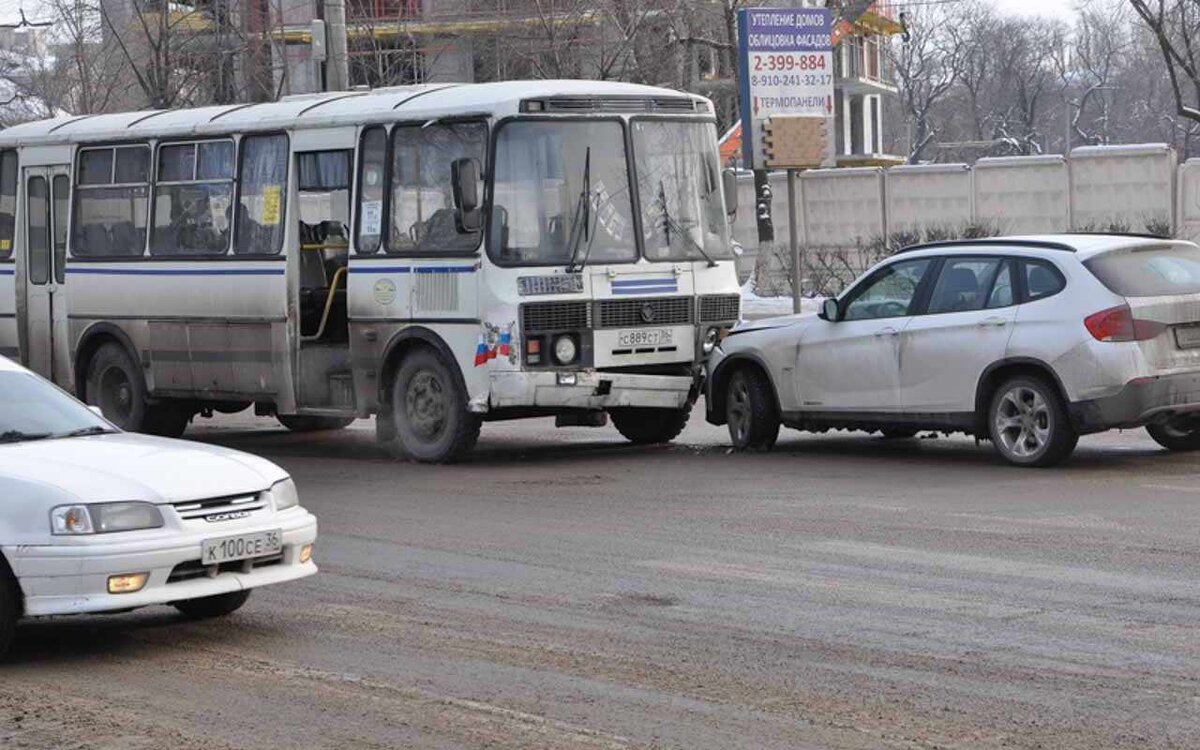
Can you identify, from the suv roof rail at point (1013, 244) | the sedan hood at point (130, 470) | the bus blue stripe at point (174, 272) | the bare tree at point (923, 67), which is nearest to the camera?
the sedan hood at point (130, 470)

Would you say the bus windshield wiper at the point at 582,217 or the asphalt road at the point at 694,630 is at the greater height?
the bus windshield wiper at the point at 582,217

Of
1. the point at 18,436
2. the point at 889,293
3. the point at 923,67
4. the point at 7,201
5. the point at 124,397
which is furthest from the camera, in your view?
the point at 923,67

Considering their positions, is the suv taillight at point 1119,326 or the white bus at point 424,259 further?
the white bus at point 424,259

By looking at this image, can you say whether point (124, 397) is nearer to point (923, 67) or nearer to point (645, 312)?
Result: point (645, 312)

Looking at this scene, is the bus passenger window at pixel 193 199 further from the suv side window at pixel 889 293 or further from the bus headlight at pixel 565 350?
the suv side window at pixel 889 293

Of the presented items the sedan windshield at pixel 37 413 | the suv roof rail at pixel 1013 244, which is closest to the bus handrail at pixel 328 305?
the suv roof rail at pixel 1013 244

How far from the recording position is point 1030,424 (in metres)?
14.6

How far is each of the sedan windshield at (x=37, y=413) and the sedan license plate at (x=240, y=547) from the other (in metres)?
1.30

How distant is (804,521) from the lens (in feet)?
41.3

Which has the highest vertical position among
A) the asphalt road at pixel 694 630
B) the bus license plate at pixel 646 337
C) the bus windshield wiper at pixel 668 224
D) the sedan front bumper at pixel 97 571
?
the bus windshield wiper at pixel 668 224

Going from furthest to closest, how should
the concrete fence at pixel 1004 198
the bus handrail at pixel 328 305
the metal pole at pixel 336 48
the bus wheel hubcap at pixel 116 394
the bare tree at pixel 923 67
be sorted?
the bare tree at pixel 923 67 → the concrete fence at pixel 1004 198 → the metal pole at pixel 336 48 → the bus wheel hubcap at pixel 116 394 → the bus handrail at pixel 328 305

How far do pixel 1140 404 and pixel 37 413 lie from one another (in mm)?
7566

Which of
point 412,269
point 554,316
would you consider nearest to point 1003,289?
point 554,316

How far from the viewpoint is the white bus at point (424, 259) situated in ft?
53.2
